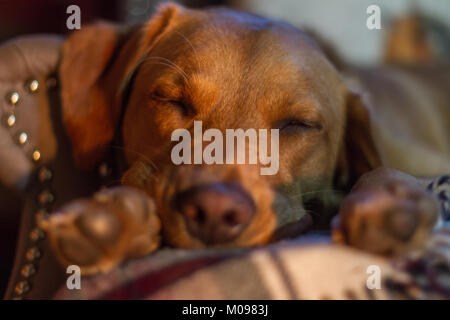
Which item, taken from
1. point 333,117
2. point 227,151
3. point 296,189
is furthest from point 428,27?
point 227,151

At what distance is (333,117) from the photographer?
179 centimetres

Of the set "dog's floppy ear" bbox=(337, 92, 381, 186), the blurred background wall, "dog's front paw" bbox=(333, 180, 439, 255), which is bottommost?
"dog's floppy ear" bbox=(337, 92, 381, 186)

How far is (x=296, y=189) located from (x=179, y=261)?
0.69 m

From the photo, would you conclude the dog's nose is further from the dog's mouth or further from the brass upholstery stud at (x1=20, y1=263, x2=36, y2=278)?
the brass upholstery stud at (x1=20, y1=263, x2=36, y2=278)

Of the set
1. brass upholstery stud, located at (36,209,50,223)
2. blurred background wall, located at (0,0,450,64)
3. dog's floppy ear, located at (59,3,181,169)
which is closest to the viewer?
brass upholstery stud, located at (36,209,50,223)

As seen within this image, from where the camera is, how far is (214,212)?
3.48ft

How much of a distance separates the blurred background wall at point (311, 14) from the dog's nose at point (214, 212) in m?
2.94

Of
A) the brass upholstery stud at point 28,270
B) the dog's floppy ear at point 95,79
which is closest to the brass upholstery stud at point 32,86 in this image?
the dog's floppy ear at point 95,79

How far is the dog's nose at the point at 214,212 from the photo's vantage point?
1064mm

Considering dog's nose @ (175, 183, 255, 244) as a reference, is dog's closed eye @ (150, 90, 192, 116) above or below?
above

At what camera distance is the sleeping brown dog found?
0.97 m

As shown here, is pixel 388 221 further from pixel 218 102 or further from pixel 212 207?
pixel 218 102

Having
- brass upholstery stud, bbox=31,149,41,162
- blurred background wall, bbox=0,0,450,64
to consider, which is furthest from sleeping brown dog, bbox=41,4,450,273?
blurred background wall, bbox=0,0,450,64

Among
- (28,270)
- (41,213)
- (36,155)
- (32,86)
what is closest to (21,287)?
(28,270)
